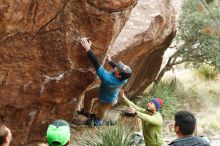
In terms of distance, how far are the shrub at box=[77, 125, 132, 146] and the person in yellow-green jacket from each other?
902 millimetres

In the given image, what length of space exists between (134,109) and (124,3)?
5.71 feet

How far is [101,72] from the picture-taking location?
833cm

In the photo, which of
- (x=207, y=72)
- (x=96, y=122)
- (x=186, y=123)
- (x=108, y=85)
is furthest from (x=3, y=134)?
(x=207, y=72)

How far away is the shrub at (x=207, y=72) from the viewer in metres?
18.2

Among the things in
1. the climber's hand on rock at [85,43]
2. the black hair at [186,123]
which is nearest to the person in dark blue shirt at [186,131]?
the black hair at [186,123]

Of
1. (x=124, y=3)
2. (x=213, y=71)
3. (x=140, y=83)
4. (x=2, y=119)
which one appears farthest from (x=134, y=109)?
(x=213, y=71)

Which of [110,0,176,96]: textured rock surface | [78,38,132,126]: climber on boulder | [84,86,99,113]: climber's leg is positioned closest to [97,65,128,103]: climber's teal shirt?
[78,38,132,126]: climber on boulder

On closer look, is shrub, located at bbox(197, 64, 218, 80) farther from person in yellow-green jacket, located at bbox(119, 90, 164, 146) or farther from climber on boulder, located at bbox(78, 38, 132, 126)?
person in yellow-green jacket, located at bbox(119, 90, 164, 146)

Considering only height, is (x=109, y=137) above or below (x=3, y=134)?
below

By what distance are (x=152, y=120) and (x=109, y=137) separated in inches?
62.6

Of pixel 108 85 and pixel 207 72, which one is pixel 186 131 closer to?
pixel 108 85

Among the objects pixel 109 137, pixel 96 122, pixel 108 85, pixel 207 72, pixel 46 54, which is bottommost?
pixel 207 72

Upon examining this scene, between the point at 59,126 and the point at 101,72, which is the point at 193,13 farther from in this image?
the point at 59,126

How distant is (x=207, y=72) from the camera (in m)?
18.3
